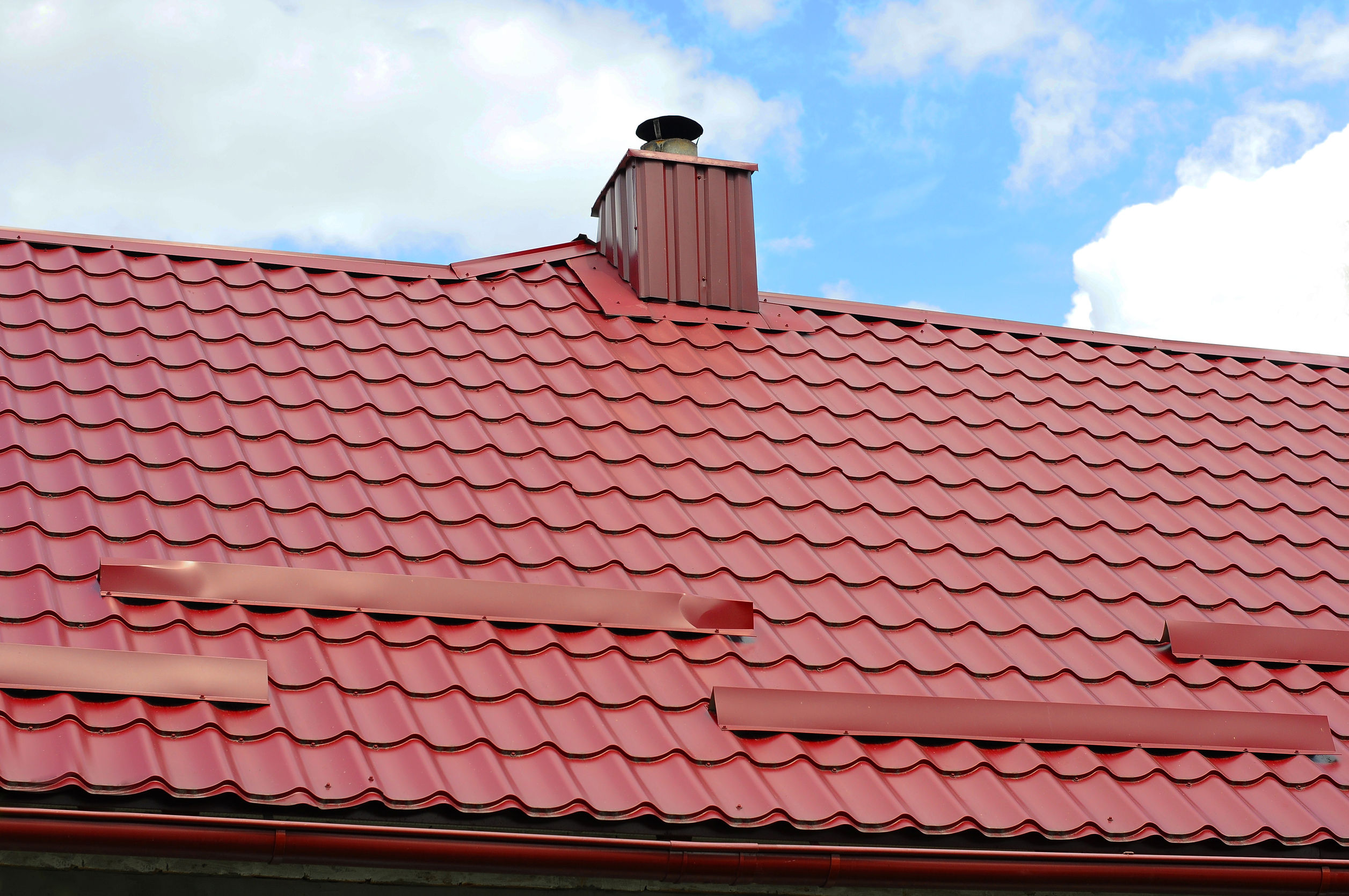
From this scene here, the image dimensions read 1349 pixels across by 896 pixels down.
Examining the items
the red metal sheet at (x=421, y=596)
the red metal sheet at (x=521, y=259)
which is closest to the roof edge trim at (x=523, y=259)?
the red metal sheet at (x=521, y=259)

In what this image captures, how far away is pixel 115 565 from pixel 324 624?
29.2 inches

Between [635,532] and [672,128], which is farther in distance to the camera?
[672,128]

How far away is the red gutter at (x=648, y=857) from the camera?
3.64 metres

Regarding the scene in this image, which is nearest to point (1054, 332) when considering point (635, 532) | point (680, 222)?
point (680, 222)

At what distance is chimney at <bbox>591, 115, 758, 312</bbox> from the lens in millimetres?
7453

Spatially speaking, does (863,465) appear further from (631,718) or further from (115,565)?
(115,565)

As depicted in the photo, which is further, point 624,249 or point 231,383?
point 624,249

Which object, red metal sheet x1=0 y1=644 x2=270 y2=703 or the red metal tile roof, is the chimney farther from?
red metal sheet x1=0 y1=644 x2=270 y2=703

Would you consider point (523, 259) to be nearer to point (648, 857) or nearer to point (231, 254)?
point (231, 254)

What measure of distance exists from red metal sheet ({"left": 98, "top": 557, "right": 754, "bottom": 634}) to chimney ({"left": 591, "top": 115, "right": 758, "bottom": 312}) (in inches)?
109

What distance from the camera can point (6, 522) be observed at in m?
4.67

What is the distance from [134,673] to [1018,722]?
10.2 ft

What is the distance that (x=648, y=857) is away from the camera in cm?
404

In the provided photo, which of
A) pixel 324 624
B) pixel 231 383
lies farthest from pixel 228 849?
pixel 231 383
